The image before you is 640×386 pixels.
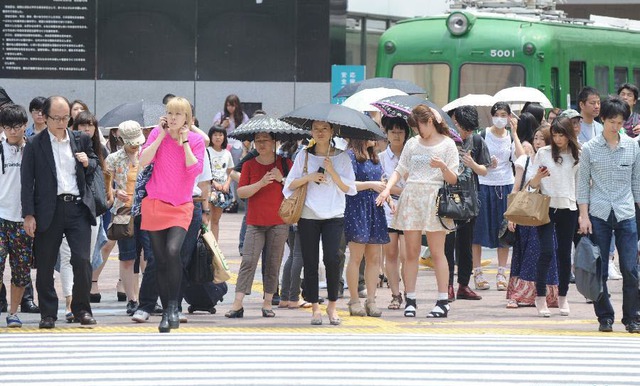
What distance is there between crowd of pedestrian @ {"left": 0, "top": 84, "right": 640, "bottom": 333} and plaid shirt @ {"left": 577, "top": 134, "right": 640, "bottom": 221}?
11 millimetres

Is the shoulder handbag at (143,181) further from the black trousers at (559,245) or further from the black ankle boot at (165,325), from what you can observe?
the black trousers at (559,245)

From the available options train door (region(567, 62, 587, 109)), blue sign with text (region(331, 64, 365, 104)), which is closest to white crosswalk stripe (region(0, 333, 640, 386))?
train door (region(567, 62, 587, 109))

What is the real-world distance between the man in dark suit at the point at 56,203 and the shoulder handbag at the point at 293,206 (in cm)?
150

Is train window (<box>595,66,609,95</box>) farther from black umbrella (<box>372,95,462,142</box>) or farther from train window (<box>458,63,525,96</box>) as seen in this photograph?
black umbrella (<box>372,95,462,142</box>)

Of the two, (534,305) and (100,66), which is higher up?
(100,66)

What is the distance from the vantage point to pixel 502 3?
23359 mm

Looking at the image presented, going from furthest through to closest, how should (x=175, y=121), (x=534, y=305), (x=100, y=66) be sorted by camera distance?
(x=100, y=66) < (x=534, y=305) < (x=175, y=121)

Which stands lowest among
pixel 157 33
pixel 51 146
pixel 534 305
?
pixel 534 305

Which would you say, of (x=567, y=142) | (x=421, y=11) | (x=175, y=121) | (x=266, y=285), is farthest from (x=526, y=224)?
(x=421, y=11)

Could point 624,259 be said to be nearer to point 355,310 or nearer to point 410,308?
point 410,308

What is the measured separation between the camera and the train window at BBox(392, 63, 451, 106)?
22.2 m

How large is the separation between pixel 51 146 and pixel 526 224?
4135 millimetres

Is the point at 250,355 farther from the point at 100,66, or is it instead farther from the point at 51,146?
the point at 100,66

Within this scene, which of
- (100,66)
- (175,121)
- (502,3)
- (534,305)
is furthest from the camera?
(100,66)
